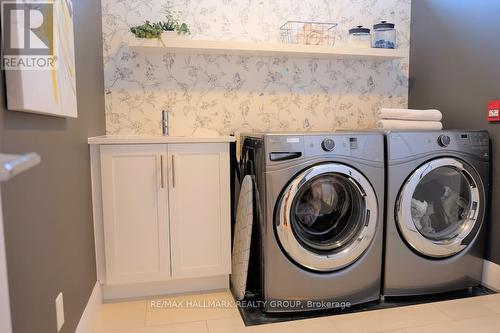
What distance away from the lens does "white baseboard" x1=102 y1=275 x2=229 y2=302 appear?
6.67 feet

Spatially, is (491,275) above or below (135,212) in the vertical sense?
below

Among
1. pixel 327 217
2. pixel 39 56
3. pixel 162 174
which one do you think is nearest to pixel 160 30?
pixel 162 174

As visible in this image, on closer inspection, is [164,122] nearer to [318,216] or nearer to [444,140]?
[318,216]

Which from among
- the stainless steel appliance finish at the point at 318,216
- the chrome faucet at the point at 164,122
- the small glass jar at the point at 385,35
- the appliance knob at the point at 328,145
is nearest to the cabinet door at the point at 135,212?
the chrome faucet at the point at 164,122

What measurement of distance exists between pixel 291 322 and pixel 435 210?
43.3 inches

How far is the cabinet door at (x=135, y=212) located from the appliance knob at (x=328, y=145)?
2.83 ft

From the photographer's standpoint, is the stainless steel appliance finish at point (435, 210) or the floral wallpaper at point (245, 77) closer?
the stainless steel appliance finish at point (435, 210)

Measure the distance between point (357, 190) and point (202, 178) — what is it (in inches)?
34.0

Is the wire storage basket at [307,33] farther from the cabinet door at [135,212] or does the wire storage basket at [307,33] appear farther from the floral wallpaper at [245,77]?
the cabinet door at [135,212]

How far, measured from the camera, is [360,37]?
8.21 ft

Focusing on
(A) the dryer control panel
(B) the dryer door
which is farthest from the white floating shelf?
(B) the dryer door

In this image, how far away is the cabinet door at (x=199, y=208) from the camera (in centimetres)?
196

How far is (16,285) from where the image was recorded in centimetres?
96

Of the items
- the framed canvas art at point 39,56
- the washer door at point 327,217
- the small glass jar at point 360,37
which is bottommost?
the washer door at point 327,217
